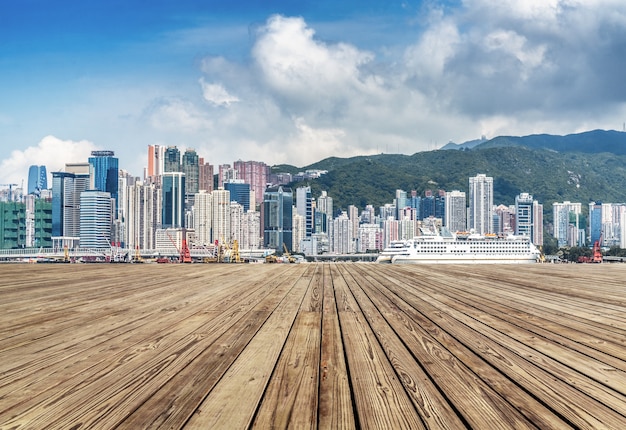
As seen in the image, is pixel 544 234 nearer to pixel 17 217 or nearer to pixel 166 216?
pixel 166 216

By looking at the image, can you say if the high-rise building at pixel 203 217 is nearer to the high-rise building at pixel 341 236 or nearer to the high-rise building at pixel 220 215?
the high-rise building at pixel 220 215

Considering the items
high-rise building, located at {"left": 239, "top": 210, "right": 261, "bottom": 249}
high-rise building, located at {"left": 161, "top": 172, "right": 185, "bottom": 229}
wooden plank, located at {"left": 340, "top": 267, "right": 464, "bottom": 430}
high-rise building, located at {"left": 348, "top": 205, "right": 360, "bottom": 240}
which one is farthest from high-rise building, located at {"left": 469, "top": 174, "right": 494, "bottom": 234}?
wooden plank, located at {"left": 340, "top": 267, "right": 464, "bottom": 430}

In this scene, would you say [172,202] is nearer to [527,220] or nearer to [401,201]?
[401,201]

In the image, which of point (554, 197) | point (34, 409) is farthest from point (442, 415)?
point (554, 197)

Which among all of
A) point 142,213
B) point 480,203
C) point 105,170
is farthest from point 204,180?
point 480,203

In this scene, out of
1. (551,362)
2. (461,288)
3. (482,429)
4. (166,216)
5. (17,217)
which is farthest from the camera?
(166,216)
